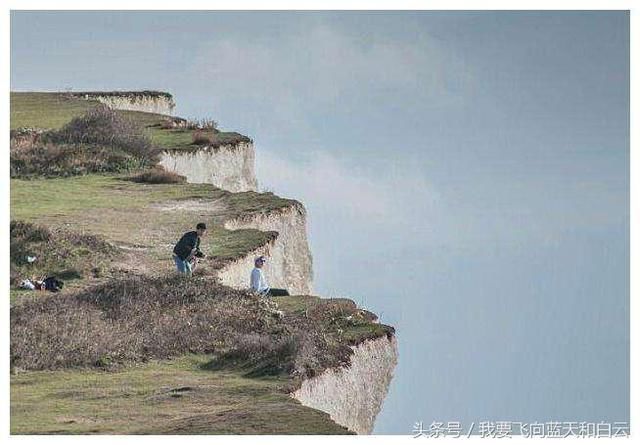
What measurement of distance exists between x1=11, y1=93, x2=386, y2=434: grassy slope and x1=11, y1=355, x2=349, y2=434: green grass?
2cm

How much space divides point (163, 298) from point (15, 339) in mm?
5131

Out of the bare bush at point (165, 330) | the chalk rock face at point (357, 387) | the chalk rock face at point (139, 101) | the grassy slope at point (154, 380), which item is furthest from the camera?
the chalk rock face at point (139, 101)

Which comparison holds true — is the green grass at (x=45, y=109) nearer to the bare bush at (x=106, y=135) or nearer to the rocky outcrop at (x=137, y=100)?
the rocky outcrop at (x=137, y=100)

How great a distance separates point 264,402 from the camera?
36375mm

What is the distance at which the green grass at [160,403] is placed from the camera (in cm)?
3381

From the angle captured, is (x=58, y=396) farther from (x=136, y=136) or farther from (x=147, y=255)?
(x=136, y=136)

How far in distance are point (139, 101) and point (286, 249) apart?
33.4 meters

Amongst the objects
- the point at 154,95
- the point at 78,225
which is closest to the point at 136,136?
the point at 78,225

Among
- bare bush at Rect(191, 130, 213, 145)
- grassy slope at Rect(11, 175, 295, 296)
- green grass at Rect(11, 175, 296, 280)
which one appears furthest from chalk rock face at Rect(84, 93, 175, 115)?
grassy slope at Rect(11, 175, 295, 296)

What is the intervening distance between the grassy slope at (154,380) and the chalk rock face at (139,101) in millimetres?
27922

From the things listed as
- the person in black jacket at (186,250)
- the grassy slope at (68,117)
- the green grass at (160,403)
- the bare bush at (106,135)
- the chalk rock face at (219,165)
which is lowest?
the green grass at (160,403)

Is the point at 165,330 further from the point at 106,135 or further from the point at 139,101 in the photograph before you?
the point at 139,101

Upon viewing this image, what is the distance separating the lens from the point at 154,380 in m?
39.5

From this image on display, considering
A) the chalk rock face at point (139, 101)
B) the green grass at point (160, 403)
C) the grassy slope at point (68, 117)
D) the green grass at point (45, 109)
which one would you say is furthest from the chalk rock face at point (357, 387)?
the chalk rock face at point (139, 101)
